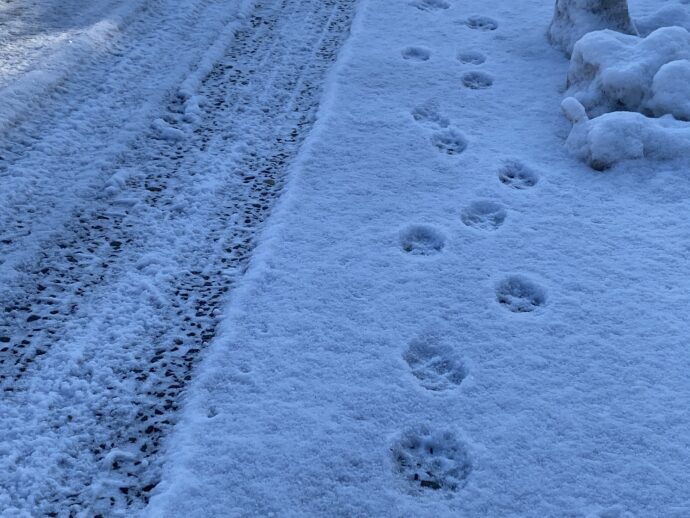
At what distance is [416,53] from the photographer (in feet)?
12.9

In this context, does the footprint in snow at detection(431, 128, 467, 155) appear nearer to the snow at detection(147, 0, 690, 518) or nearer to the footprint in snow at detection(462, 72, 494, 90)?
the snow at detection(147, 0, 690, 518)

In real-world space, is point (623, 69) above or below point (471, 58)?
above

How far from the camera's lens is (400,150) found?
121 inches

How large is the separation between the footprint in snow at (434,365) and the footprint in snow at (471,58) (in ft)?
7.24

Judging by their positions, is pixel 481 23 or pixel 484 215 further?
pixel 481 23

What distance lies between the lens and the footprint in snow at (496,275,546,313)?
2320mm

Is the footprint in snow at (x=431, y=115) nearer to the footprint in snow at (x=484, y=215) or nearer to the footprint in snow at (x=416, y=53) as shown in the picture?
the footprint in snow at (x=416, y=53)

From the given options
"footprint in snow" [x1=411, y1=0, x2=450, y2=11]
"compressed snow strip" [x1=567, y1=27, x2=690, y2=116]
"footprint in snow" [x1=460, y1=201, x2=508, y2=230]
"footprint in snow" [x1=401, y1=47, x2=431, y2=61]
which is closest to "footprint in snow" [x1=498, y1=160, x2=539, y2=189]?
"footprint in snow" [x1=460, y1=201, x2=508, y2=230]

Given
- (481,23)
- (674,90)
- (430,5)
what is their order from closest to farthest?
(674,90) < (481,23) < (430,5)

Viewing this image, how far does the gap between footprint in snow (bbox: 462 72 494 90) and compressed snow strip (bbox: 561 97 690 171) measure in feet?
2.42

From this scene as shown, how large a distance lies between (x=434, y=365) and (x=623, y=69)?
1.92 m

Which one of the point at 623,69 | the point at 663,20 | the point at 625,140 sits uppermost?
the point at 623,69

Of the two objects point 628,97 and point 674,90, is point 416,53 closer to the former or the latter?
point 628,97

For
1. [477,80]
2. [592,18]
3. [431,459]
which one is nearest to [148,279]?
[431,459]
